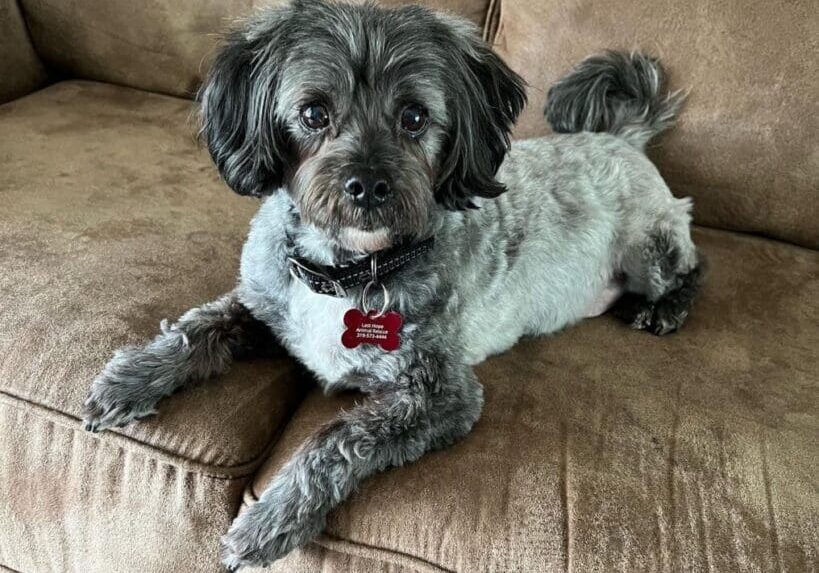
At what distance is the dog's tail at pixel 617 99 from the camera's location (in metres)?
1.93

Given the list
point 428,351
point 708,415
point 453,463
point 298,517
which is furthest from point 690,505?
point 298,517

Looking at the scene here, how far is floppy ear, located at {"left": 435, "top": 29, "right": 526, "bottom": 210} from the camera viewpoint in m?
1.33

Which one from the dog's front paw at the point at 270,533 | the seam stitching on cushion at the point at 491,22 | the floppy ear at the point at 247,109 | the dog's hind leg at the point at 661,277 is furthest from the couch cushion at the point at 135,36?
the dog's front paw at the point at 270,533

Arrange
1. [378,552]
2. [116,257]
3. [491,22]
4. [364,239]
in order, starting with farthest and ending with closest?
[491,22] → [116,257] → [364,239] → [378,552]

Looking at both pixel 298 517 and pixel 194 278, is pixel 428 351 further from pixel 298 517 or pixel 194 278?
pixel 194 278

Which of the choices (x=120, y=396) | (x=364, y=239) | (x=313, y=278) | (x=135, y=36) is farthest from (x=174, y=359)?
(x=135, y=36)

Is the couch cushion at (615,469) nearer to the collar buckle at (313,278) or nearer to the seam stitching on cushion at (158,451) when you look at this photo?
the seam stitching on cushion at (158,451)

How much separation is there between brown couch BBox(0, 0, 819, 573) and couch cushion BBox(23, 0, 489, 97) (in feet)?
0.06

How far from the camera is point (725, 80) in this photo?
193 cm

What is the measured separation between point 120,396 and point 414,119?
2.42ft

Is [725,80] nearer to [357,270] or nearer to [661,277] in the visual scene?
[661,277]

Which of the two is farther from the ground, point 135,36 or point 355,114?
point 355,114

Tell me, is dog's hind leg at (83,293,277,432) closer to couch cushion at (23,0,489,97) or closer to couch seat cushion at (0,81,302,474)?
couch seat cushion at (0,81,302,474)

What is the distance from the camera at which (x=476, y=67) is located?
136 cm
